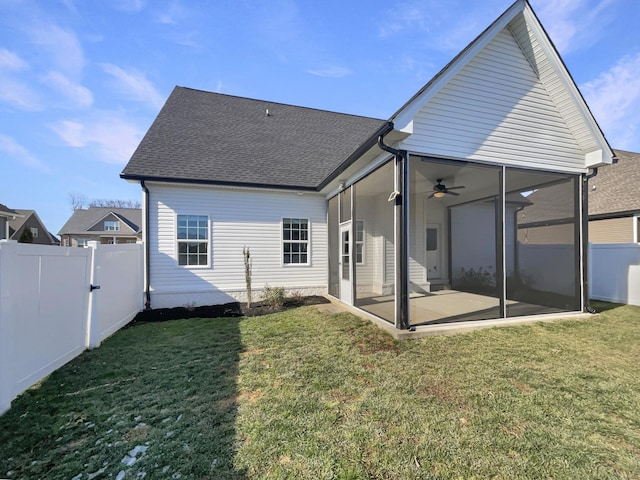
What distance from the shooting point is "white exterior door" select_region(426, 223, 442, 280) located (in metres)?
10.2

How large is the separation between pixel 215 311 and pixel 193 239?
2195mm

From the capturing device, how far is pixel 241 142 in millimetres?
9828

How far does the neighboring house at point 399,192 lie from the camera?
5234 mm

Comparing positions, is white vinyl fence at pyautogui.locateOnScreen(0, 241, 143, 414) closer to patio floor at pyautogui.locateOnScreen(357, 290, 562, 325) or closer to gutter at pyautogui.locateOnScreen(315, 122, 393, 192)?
gutter at pyautogui.locateOnScreen(315, 122, 393, 192)

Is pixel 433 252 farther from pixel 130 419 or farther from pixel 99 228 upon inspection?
pixel 99 228

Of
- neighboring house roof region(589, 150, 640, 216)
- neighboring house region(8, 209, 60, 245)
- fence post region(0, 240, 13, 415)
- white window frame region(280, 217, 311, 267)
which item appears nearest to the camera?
fence post region(0, 240, 13, 415)

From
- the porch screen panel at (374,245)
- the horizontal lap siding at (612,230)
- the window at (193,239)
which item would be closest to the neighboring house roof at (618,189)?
the horizontal lap siding at (612,230)

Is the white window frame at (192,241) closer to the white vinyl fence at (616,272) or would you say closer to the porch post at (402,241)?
the porch post at (402,241)

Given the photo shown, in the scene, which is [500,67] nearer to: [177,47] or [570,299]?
[570,299]

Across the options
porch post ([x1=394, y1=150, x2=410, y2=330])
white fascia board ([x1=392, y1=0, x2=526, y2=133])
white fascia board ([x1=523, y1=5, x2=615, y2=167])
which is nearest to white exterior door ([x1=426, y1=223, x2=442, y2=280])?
white fascia board ([x1=523, y1=5, x2=615, y2=167])

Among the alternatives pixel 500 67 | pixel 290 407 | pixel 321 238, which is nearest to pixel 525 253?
pixel 500 67

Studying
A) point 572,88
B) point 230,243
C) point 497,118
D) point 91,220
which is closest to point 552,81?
point 572,88

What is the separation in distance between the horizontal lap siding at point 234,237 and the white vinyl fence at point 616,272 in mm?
8154

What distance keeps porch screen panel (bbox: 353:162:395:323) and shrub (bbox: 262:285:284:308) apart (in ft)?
6.83
